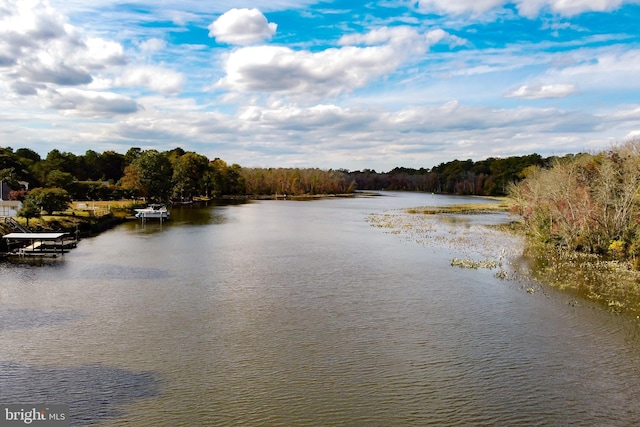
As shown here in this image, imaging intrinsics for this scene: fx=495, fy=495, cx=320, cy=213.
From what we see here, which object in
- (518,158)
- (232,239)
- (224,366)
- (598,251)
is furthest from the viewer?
(518,158)

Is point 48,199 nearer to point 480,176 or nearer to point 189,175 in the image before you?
point 189,175

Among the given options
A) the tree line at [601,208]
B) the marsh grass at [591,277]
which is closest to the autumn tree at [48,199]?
the marsh grass at [591,277]

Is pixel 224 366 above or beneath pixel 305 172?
beneath

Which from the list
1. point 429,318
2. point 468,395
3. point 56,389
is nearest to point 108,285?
point 56,389

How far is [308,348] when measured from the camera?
1500 cm

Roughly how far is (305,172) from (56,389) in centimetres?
14458

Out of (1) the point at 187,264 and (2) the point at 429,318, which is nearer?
(2) the point at 429,318

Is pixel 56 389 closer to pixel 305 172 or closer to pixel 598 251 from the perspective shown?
pixel 598 251

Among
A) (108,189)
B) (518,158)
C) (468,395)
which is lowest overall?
(468,395)

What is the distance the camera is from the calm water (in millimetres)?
11398

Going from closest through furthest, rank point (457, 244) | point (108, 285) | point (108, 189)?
point (108, 285) < point (457, 244) < point (108, 189)

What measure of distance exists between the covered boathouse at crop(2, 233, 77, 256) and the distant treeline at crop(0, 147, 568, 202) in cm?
1409

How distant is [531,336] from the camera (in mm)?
16312

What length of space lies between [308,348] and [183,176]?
78.8 m
